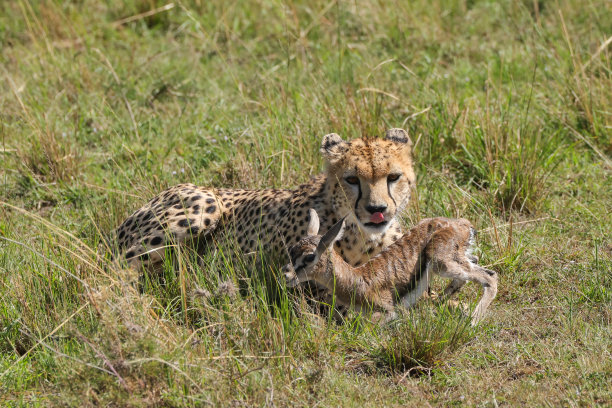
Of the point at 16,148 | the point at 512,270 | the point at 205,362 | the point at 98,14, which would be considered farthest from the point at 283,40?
the point at 205,362

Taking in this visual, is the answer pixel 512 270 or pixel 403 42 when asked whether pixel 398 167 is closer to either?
pixel 512 270

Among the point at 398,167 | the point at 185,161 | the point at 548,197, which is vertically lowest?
the point at 548,197

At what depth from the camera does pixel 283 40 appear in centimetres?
733

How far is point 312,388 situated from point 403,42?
425 cm

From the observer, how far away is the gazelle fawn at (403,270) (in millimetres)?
4031

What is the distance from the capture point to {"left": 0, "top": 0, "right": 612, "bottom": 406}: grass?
355 cm

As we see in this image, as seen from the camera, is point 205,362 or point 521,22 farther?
point 521,22

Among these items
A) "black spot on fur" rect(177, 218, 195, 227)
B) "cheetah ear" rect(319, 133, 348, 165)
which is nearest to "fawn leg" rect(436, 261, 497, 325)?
"cheetah ear" rect(319, 133, 348, 165)

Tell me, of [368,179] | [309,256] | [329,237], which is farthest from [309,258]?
[368,179]

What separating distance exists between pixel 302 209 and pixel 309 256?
2.19ft

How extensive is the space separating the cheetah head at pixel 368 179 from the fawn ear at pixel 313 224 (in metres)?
0.19

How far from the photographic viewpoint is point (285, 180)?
5.47 m

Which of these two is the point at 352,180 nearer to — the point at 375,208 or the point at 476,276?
the point at 375,208

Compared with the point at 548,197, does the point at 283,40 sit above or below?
above
